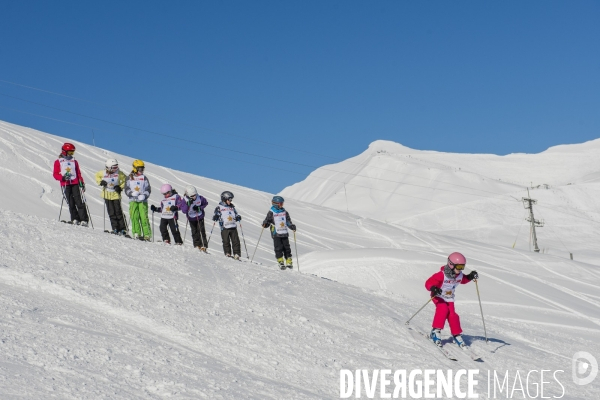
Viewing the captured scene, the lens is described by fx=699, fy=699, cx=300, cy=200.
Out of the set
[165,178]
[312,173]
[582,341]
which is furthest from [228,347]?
[312,173]

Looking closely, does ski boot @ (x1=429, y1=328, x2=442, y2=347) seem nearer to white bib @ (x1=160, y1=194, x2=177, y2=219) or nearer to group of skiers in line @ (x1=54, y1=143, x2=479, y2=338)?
group of skiers in line @ (x1=54, y1=143, x2=479, y2=338)

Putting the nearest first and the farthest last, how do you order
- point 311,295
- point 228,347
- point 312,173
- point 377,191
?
A: point 228,347 → point 311,295 → point 377,191 → point 312,173

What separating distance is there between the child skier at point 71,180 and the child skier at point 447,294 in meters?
7.95

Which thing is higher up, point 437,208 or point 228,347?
point 437,208

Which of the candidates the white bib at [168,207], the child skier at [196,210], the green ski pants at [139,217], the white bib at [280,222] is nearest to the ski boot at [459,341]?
the white bib at [280,222]

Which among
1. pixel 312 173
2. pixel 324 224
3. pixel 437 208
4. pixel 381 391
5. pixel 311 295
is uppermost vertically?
pixel 312 173

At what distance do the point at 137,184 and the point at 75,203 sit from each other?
1423 millimetres

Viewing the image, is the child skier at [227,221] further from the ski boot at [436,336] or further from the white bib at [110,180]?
the ski boot at [436,336]

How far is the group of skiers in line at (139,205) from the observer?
15.2m

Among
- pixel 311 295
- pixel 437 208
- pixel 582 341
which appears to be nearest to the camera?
pixel 311 295

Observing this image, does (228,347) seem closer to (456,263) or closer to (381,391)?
(381,391)

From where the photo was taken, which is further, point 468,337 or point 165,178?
point 165,178

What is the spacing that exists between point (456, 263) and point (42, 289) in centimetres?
641

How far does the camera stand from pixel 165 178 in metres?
39.2
